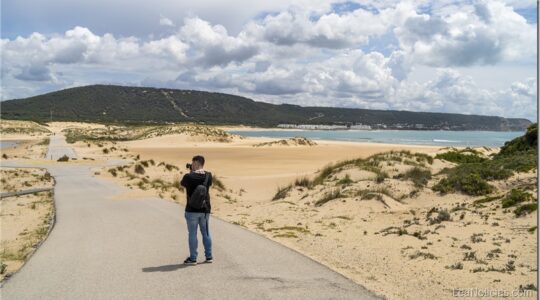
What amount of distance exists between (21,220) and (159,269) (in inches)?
350

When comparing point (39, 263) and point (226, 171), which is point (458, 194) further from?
point (226, 171)

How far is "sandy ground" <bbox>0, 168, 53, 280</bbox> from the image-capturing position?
31.1 feet

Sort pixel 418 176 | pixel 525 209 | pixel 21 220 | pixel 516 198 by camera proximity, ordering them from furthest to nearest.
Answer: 1. pixel 418 176
2. pixel 21 220
3. pixel 516 198
4. pixel 525 209

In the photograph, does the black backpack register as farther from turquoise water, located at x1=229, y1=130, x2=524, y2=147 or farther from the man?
turquoise water, located at x1=229, y1=130, x2=524, y2=147

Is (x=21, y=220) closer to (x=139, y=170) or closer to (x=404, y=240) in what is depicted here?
(x=404, y=240)

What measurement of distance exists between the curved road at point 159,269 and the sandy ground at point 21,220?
48 centimetres

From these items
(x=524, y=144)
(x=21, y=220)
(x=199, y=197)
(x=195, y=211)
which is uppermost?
(x=524, y=144)

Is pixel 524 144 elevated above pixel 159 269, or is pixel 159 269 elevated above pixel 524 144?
pixel 524 144

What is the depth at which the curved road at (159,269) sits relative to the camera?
21.3 ft

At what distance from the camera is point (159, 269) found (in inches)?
302

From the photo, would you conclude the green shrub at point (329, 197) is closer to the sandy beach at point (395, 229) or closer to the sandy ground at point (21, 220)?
the sandy beach at point (395, 229)

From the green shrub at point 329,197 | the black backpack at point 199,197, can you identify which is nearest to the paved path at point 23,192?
the green shrub at point 329,197

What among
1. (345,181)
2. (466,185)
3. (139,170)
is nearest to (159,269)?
(466,185)

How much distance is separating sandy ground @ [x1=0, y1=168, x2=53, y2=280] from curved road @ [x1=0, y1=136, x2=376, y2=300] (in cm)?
48
